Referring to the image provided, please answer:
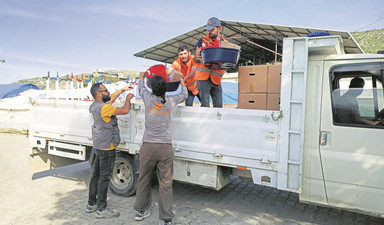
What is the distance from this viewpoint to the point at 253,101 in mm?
3818

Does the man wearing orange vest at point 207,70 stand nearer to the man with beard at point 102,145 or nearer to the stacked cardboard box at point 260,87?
the stacked cardboard box at point 260,87

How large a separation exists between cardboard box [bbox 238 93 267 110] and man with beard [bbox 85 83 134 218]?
1545 millimetres

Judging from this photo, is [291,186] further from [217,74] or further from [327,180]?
[217,74]

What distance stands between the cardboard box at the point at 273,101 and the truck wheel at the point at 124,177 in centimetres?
226

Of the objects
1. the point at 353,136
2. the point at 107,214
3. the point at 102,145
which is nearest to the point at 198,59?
the point at 102,145

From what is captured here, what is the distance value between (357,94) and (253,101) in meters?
1.21

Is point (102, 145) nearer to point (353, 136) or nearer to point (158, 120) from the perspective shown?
point (158, 120)

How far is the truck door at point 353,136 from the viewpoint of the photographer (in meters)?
2.95

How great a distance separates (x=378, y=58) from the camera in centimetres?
299

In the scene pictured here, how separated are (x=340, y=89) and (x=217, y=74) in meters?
1.81

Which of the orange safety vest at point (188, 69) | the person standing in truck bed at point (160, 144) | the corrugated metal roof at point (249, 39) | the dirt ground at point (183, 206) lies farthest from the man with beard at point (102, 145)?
the corrugated metal roof at point (249, 39)

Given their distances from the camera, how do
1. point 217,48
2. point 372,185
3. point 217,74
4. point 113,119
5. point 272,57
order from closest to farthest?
1. point 372,185
2. point 217,48
3. point 113,119
4. point 217,74
5. point 272,57

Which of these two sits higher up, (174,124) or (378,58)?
(378,58)

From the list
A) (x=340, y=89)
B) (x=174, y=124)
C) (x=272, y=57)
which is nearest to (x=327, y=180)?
(x=340, y=89)
